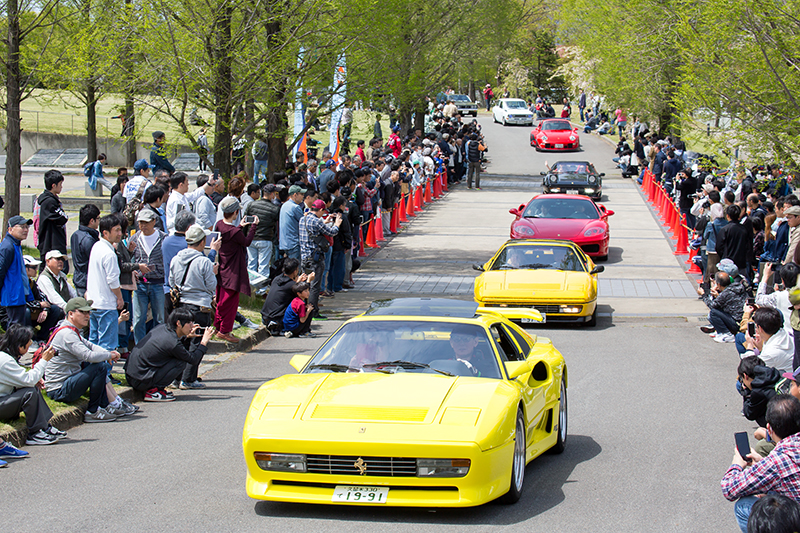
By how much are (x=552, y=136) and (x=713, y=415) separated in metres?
39.3

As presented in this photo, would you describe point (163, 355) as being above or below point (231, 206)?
below

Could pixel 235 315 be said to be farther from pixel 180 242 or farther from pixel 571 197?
pixel 571 197

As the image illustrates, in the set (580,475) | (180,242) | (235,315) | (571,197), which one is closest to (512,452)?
(580,475)

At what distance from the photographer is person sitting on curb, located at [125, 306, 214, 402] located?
367 inches

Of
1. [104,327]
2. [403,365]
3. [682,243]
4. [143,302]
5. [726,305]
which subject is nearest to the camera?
[403,365]

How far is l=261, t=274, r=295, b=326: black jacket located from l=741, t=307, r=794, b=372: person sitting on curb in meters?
7.11

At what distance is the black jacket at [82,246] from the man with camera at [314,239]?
4546 mm

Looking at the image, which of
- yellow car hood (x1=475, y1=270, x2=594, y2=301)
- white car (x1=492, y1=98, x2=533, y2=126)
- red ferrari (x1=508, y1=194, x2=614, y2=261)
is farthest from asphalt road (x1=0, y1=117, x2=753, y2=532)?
white car (x1=492, y1=98, x2=533, y2=126)

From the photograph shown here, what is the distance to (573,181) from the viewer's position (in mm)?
30531

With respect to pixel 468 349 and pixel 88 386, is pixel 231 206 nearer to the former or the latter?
pixel 88 386

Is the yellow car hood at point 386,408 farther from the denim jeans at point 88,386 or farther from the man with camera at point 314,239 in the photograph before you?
the man with camera at point 314,239

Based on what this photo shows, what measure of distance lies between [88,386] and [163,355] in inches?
33.9

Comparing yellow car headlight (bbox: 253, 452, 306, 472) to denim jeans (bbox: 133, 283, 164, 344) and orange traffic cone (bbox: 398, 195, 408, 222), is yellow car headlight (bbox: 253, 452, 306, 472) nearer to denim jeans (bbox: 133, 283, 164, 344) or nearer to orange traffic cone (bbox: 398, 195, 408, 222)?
denim jeans (bbox: 133, 283, 164, 344)

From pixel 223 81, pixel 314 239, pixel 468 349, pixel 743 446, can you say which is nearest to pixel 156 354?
pixel 468 349
